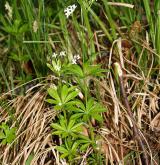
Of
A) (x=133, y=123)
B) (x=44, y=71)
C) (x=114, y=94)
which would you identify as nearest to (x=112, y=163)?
(x=133, y=123)

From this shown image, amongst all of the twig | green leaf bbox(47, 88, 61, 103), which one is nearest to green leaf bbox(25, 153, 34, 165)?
green leaf bbox(47, 88, 61, 103)

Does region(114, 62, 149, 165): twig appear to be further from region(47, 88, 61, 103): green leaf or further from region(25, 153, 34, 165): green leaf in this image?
region(25, 153, 34, 165): green leaf

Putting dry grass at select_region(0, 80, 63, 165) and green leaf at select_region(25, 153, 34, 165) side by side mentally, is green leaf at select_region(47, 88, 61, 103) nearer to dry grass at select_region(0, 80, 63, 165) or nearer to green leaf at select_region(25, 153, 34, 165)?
dry grass at select_region(0, 80, 63, 165)

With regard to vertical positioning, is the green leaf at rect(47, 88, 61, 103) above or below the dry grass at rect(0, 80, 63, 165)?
above

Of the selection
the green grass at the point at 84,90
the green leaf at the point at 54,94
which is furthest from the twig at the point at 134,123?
the green leaf at the point at 54,94

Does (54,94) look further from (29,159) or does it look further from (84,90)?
(29,159)

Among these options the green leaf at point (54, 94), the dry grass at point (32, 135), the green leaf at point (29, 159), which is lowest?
the green leaf at point (29, 159)

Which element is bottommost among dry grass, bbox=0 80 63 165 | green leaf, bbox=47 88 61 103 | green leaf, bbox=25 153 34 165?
green leaf, bbox=25 153 34 165

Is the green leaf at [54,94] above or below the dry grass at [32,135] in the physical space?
above

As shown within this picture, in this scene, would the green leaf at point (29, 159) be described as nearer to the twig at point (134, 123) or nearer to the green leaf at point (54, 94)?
the green leaf at point (54, 94)

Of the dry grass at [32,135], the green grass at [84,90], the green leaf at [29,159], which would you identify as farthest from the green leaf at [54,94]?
the green leaf at [29,159]

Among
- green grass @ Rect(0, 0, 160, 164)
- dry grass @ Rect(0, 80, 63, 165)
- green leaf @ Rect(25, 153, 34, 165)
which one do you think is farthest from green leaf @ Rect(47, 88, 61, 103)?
green leaf @ Rect(25, 153, 34, 165)
